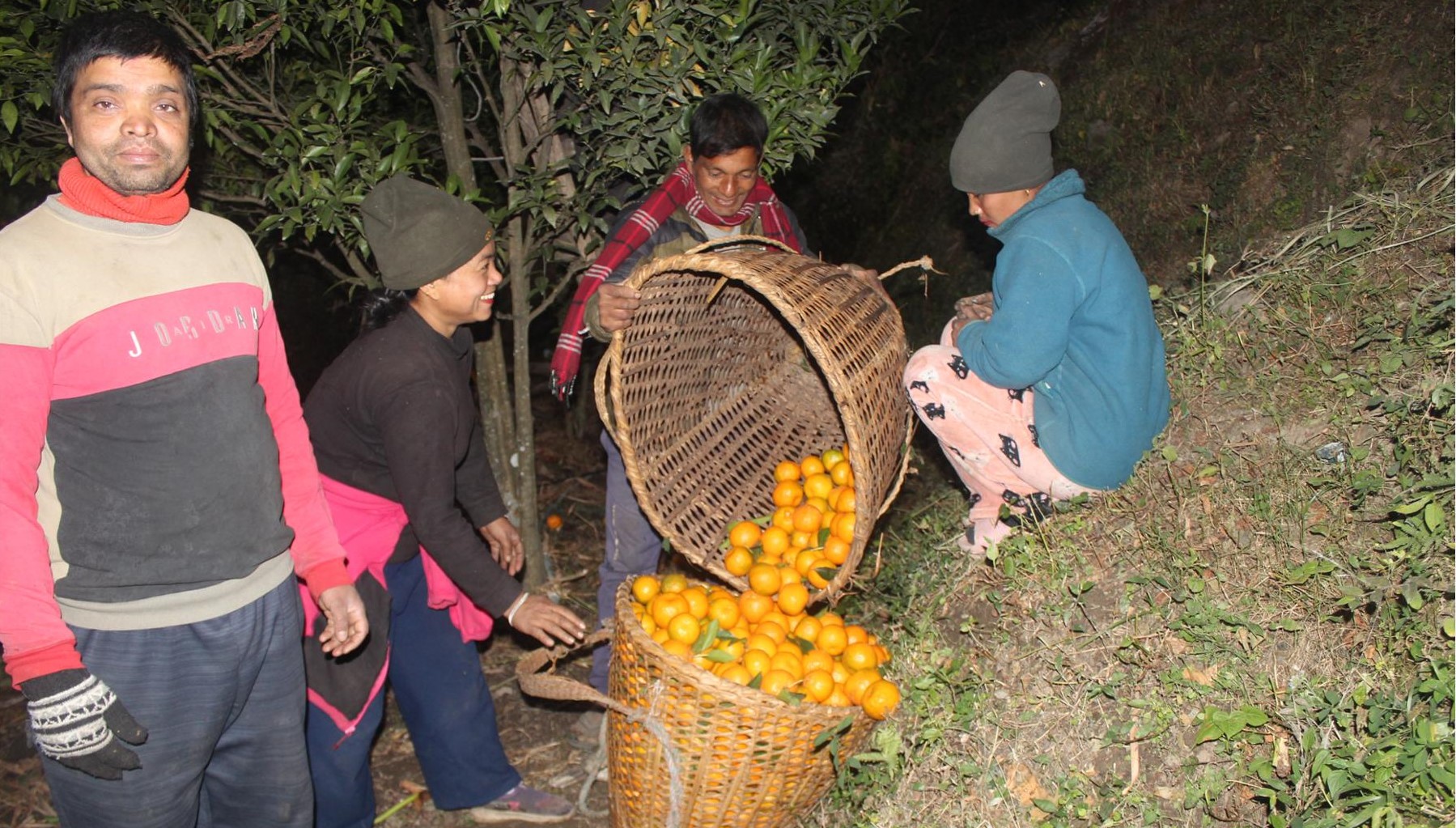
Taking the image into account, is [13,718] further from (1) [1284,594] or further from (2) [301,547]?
(1) [1284,594]

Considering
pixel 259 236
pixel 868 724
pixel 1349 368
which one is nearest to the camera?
pixel 868 724

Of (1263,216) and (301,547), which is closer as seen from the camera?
(301,547)

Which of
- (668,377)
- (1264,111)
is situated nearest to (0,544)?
Answer: (668,377)

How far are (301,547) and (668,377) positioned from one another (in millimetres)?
1333

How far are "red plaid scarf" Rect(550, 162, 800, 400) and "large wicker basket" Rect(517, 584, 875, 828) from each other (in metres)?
0.89

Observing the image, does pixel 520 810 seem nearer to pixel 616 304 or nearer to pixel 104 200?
pixel 616 304

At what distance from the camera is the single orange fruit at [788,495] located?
3270 mm

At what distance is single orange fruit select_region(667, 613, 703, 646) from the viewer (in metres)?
2.68

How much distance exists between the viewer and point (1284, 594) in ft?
8.34

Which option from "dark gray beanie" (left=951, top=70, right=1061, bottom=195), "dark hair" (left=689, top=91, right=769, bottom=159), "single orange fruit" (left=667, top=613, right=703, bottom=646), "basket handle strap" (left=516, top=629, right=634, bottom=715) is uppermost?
"dark hair" (left=689, top=91, right=769, bottom=159)

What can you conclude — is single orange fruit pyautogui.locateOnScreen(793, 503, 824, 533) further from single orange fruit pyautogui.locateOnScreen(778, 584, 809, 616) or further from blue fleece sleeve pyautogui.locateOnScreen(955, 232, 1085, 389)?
blue fleece sleeve pyautogui.locateOnScreen(955, 232, 1085, 389)

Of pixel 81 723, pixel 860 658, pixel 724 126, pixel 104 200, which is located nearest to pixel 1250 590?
pixel 860 658

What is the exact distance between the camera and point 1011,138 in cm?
269

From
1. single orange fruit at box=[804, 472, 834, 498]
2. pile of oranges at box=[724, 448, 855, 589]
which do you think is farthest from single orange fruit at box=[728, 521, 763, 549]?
single orange fruit at box=[804, 472, 834, 498]
